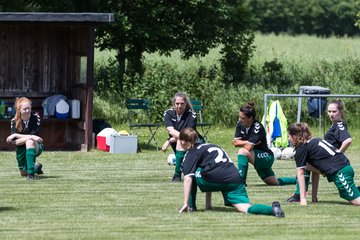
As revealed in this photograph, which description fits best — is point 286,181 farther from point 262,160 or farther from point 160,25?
point 160,25

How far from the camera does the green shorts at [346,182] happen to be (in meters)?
15.4

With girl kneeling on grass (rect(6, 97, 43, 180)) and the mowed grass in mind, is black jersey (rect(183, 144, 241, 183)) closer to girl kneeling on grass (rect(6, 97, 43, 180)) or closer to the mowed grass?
the mowed grass

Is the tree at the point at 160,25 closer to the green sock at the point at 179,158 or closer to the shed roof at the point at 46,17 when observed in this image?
the shed roof at the point at 46,17

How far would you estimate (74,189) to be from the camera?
696 inches

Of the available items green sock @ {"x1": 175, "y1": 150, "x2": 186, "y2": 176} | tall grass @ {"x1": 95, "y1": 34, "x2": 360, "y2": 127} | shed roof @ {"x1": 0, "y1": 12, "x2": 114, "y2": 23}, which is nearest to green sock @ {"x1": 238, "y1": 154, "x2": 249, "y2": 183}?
green sock @ {"x1": 175, "y1": 150, "x2": 186, "y2": 176}

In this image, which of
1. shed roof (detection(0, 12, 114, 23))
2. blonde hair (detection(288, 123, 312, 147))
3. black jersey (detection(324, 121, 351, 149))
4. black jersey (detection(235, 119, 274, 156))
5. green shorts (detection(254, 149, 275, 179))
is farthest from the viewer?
shed roof (detection(0, 12, 114, 23))

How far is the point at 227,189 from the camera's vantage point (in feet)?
47.4

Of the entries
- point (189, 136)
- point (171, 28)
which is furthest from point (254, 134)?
point (171, 28)

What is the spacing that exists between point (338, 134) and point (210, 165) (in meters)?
3.11

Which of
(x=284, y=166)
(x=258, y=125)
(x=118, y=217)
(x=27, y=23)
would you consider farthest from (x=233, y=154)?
(x=118, y=217)

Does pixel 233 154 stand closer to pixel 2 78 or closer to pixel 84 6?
pixel 2 78

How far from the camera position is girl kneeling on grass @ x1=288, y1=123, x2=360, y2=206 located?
15250 millimetres

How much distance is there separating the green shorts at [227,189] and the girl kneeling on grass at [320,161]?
111 cm

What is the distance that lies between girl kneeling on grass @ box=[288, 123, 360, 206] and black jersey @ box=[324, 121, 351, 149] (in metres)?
1.20
